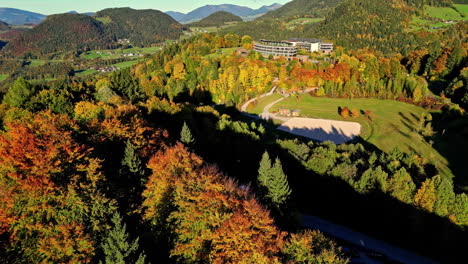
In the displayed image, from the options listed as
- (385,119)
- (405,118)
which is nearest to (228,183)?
(385,119)

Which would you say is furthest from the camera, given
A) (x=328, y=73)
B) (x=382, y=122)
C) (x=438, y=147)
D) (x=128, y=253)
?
(x=328, y=73)

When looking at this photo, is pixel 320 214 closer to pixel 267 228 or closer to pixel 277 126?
pixel 267 228

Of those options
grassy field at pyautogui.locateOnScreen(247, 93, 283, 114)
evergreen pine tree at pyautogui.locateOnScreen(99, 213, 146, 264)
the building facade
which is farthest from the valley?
the building facade

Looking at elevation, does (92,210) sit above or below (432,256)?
above

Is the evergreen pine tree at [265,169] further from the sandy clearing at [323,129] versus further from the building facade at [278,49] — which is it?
the building facade at [278,49]

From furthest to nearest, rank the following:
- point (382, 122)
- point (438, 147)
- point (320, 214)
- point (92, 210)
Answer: point (382, 122) < point (438, 147) < point (320, 214) < point (92, 210)

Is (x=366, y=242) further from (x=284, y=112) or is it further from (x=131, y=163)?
(x=284, y=112)

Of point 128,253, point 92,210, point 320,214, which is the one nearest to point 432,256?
point 320,214
